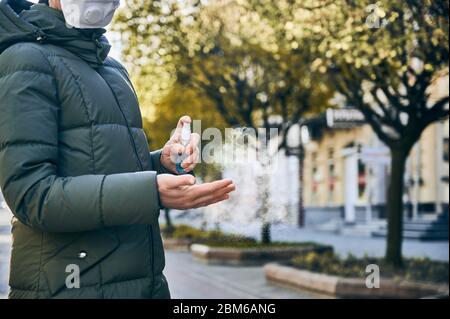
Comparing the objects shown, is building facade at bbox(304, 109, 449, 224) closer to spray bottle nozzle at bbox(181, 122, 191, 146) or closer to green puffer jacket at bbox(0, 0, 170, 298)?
spray bottle nozzle at bbox(181, 122, 191, 146)

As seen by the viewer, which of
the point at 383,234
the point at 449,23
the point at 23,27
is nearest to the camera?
the point at 23,27

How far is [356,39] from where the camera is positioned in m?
9.76

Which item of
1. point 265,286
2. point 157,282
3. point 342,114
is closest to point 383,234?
point 342,114

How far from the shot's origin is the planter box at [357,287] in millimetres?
9430

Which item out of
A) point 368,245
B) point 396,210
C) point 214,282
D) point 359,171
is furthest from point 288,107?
point 359,171

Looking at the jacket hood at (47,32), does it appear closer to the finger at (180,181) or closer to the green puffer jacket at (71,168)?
the green puffer jacket at (71,168)

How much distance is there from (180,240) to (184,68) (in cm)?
658

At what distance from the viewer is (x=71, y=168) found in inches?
74.5

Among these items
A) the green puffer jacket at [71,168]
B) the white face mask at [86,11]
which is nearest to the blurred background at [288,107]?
the green puffer jacket at [71,168]

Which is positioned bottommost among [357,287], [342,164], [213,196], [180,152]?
[357,287]

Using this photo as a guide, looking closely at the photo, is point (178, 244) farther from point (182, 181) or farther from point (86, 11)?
point (182, 181)

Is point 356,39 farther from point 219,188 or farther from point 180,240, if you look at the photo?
point 180,240

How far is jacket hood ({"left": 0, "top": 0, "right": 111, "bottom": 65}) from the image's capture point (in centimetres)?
192

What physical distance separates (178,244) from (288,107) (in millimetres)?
5206
